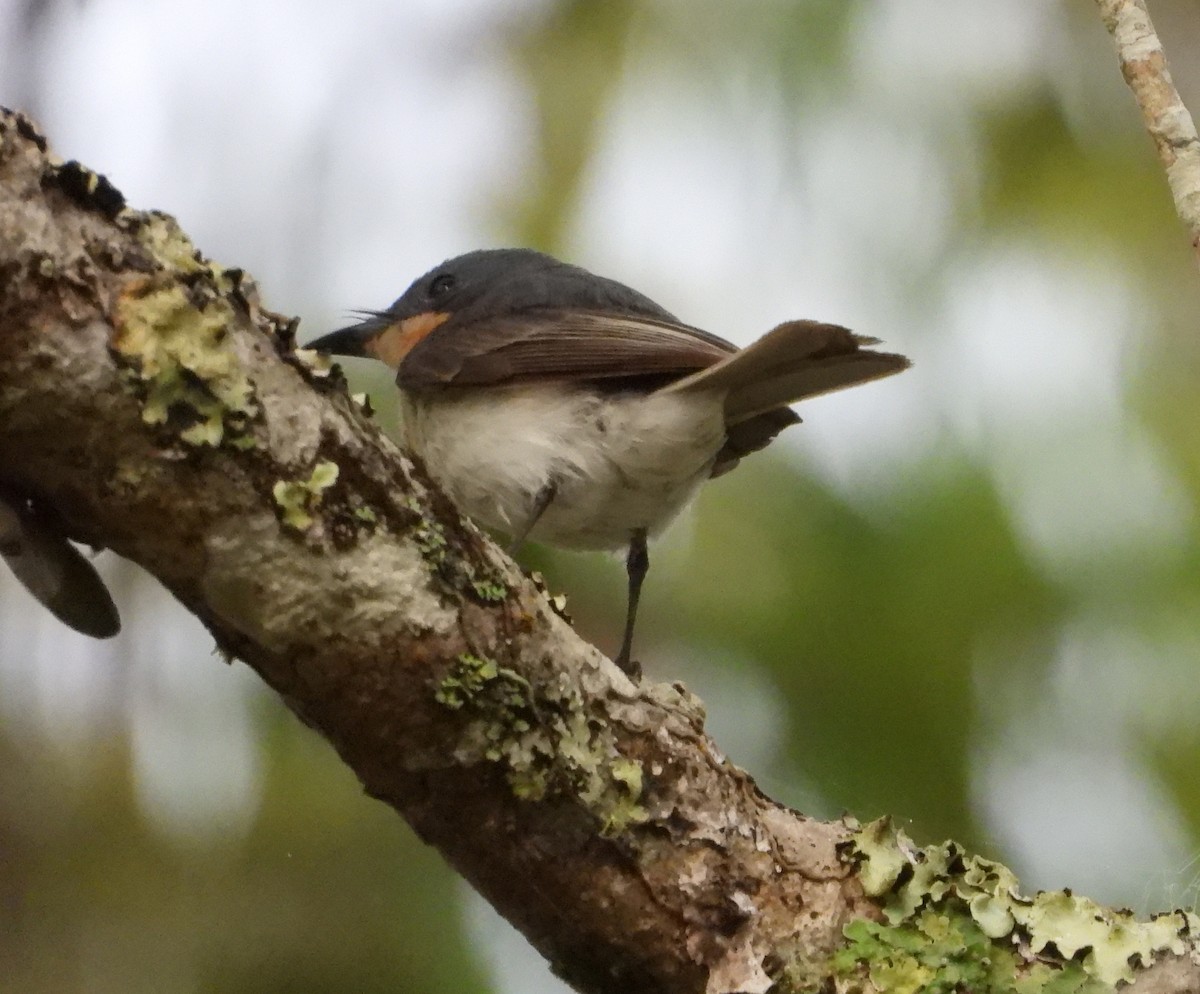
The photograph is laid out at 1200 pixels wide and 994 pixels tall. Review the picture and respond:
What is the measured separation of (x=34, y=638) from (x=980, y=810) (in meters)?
1.59

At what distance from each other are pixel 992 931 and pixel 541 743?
1.82ft

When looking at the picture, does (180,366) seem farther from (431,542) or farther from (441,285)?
(441,285)

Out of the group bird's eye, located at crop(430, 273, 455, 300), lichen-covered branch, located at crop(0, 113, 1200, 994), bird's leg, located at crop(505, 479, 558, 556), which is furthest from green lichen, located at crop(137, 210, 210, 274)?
bird's eye, located at crop(430, 273, 455, 300)

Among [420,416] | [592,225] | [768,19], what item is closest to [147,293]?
[420,416]

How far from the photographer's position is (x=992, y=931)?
145 centimetres

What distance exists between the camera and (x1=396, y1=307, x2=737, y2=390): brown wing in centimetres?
205

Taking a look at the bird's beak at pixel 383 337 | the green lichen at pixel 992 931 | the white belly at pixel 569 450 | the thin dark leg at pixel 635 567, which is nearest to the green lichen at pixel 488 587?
the green lichen at pixel 992 931

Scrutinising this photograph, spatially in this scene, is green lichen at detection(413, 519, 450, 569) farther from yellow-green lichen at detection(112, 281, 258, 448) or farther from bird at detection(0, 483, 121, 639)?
bird at detection(0, 483, 121, 639)

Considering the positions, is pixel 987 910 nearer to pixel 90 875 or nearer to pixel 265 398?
pixel 265 398

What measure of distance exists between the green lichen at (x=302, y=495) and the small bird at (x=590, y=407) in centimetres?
81

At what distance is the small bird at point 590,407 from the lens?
6.68 feet

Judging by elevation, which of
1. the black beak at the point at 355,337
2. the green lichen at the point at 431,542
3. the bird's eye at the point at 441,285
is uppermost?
the bird's eye at the point at 441,285

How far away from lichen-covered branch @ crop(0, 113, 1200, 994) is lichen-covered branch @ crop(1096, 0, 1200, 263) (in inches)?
30.8

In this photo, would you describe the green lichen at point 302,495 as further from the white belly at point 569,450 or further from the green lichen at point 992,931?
the white belly at point 569,450
